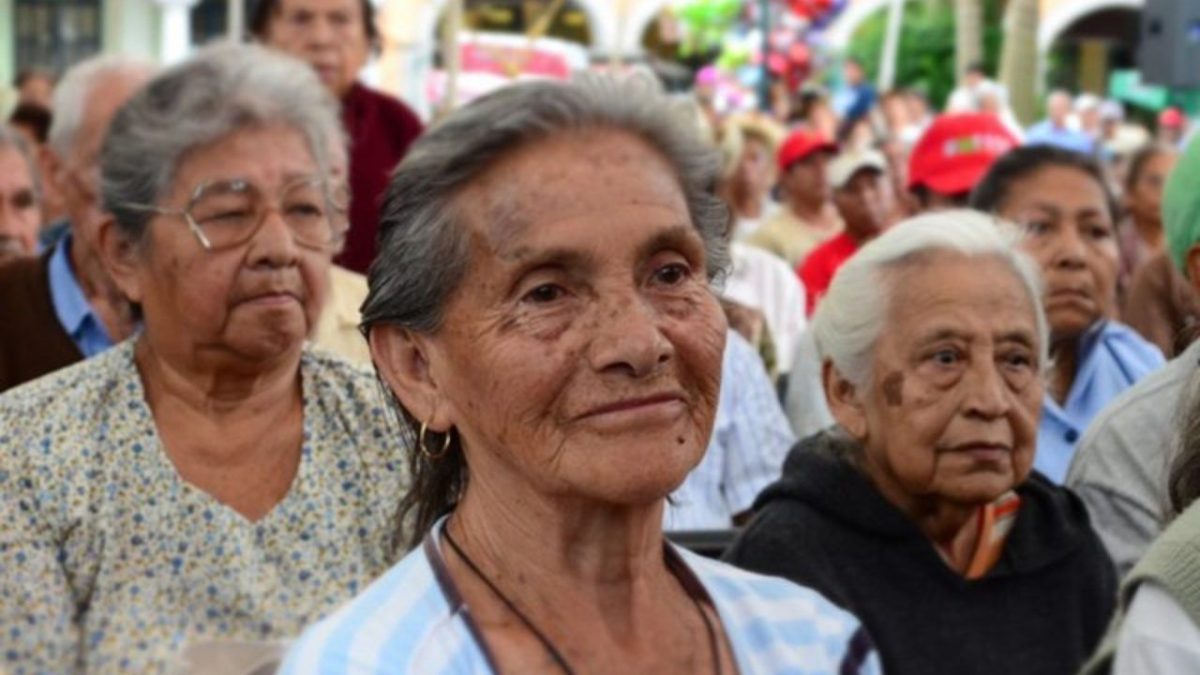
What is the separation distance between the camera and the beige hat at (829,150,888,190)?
10219 millimetres

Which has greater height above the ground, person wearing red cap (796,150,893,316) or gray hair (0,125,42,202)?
gray hair (0,125,42,202)

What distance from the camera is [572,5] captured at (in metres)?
54.7

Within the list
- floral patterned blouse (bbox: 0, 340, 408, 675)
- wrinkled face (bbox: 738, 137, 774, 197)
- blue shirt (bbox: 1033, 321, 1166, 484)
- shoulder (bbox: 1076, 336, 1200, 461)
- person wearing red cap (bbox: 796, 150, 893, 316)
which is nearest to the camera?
floral patterned blouse (bbox: 0, 340, 408, 675)

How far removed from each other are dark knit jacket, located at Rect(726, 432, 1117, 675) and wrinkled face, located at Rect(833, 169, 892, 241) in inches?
215

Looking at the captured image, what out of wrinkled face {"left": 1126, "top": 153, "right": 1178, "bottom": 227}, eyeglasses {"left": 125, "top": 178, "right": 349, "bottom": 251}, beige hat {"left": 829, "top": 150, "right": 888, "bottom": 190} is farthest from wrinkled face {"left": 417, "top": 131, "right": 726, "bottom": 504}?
wrinkled face {"left": 1126, "top": 153, "right": 1178, "bottom": 227}

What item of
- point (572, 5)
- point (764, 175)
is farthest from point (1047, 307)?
point (572, 5)

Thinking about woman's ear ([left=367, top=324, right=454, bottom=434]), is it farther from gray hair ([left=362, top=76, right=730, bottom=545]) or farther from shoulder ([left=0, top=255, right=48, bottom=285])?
shoulder ([left=0, top=255, right=48, bottom=285])

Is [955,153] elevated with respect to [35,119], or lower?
elevated

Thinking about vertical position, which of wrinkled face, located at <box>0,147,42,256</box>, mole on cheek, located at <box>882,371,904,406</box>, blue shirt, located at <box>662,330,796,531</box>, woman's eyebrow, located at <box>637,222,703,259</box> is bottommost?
wrinkled face, located at <box>0,147,42,256</box>

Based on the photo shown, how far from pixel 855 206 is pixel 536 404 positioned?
24.8 feet

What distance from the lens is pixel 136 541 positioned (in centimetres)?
414

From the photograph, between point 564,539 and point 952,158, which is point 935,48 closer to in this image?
point 952,158

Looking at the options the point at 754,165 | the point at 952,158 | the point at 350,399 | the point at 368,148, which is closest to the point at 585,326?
the point at 350,399

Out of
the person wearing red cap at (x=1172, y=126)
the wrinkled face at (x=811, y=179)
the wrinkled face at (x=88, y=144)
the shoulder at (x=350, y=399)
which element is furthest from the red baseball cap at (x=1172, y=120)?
the shoulder at (x=350, y=399)
